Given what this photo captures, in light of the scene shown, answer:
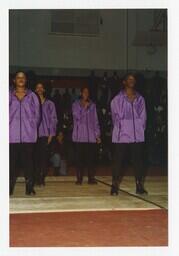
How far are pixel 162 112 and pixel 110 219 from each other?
6.76 m

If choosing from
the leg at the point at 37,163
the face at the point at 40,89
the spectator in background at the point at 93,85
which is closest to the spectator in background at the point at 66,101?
the spectator in background at the point at 93,85

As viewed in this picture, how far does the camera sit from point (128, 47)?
53.7ft

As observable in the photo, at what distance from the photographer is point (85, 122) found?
28.6 feet

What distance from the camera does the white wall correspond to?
15.7 metres

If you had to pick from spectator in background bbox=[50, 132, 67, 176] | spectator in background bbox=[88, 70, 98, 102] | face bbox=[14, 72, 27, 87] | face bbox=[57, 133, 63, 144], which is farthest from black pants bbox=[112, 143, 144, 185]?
spectator in background bbox=[88, 70, 98, 102]

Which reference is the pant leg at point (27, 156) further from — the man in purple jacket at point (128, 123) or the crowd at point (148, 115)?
the crowd at point (148, 115)

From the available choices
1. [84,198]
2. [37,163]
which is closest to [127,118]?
[84,198]

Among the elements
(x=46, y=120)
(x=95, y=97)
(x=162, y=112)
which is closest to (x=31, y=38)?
(x=95, y=97)

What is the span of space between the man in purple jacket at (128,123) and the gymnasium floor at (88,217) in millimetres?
505

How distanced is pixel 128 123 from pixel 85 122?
62.3 inches

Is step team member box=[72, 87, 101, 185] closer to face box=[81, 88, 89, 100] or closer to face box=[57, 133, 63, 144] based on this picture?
face box=[81, 88, 89, 100]

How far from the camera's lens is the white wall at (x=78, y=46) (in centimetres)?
1570

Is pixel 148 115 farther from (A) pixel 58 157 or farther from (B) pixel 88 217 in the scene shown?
(B) pixel 88 217
